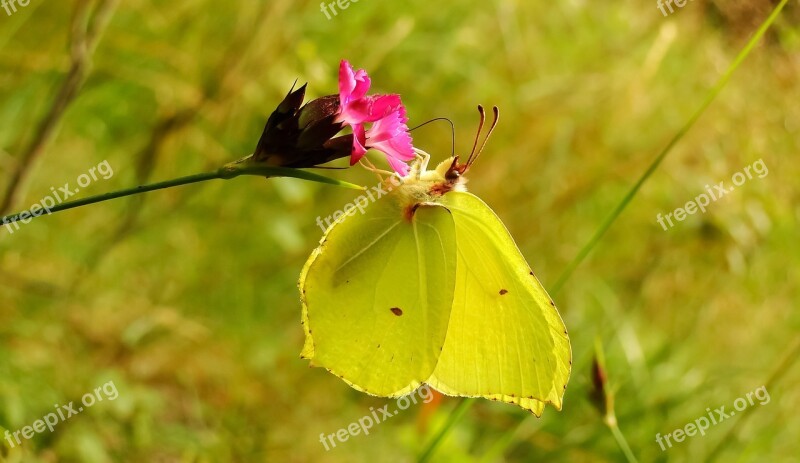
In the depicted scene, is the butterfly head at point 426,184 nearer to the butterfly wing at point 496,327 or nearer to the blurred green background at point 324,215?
the butterfly wing at point 496,327

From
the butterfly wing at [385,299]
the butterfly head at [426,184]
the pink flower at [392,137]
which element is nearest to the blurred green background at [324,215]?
the butterfly wing at [385,299]

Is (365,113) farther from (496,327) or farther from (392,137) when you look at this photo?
(496,327)

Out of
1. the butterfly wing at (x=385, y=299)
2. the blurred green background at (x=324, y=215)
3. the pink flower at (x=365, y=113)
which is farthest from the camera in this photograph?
the blurred green background at (x=324, y=215)

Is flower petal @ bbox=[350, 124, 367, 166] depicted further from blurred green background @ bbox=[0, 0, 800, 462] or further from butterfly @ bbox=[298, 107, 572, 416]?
blurred green background @ bbox=[0, 0, 800, 462]

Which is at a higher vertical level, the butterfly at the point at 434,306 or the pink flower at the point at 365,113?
the pink flower at the point at 365,113

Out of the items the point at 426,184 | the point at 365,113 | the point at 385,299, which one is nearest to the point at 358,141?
the point at 365,113

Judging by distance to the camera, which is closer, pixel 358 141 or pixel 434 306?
pixel 358 141
